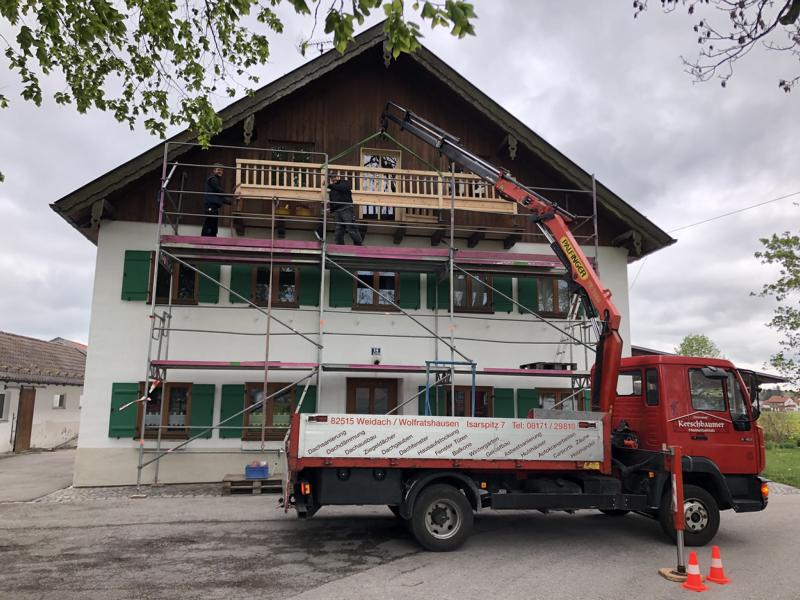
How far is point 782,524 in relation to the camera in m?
9.55

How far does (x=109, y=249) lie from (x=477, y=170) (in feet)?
27.4

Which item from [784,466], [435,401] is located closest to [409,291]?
[435,401]

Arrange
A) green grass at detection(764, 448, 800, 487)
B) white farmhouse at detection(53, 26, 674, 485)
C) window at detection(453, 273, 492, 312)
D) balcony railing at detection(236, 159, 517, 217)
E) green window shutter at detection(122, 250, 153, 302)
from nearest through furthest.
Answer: white farmhouse at detection(53, 26, 674, 485), balcony railing at detection(236, 159, 517, 217), green window shutter at detection(122, 250, 153, 302), window at detection(453, 273, 492, 312), green grass at detection(764, 448, 800, 487)

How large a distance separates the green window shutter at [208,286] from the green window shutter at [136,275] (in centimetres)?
111

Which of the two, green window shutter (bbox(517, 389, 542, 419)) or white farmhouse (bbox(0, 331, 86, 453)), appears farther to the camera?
white farmhouse (bbox(0, 331, 86, 453))

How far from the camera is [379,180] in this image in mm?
13992

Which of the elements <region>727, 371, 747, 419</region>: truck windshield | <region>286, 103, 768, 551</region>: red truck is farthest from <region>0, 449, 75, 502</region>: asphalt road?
<region>727, 371, 747, 419</region>: truck windshield

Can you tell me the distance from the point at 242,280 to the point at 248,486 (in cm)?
462

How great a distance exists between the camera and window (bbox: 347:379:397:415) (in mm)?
13852

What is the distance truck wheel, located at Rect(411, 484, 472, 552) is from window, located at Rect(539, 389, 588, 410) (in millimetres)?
7255

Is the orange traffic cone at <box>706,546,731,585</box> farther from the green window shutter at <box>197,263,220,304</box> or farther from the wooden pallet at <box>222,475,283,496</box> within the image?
the green window shutter at <box>197,263,220,304</box>

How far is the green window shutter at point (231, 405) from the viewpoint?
13.0m

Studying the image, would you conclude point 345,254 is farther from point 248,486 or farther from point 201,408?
point 248,486

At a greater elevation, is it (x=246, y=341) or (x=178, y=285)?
(x=178, y=285)
